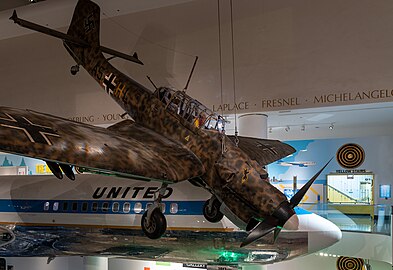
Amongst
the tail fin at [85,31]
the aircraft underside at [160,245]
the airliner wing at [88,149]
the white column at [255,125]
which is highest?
the tail fin at [85,31]

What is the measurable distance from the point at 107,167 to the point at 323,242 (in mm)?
4158

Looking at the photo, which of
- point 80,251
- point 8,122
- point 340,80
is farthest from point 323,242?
point 8,122

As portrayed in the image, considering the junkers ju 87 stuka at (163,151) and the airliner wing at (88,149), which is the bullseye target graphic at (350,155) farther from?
the airliner wing at (88,149)

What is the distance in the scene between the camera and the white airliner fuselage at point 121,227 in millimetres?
6371

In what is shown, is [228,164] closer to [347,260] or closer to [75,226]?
[75,226]

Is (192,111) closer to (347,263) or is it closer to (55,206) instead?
(55,206)

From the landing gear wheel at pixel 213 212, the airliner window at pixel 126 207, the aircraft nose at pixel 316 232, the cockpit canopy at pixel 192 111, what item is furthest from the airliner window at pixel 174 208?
the aircraft nose at pixel 316 232

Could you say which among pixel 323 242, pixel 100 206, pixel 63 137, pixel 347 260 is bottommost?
pixel 347 260

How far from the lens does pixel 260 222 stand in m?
4.68

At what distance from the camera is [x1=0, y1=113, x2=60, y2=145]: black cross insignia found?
11.7 ft

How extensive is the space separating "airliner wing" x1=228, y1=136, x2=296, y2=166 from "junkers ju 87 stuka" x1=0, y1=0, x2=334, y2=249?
21 mm

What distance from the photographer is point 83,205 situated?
6996mm

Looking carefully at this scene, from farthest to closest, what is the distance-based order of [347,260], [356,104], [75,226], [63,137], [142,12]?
[142,12] → [347,260] → [356,104] → [75,226] → [63,137]

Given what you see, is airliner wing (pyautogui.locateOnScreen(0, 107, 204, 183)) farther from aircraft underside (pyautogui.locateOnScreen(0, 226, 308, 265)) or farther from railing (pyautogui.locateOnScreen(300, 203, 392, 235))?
railing (pyautogui.locateOnScreen(300, 203, 392, 235))
